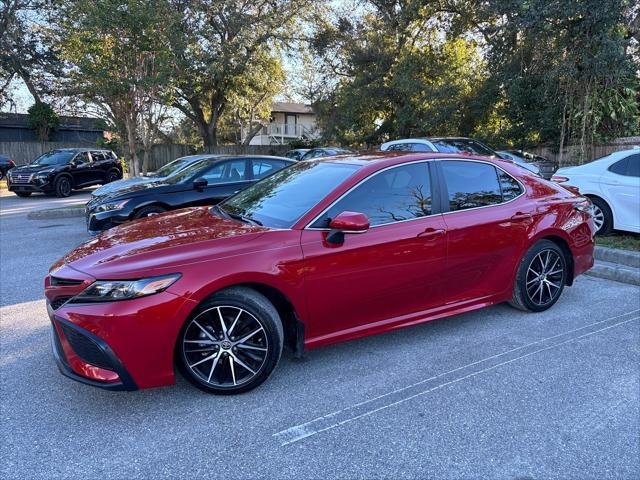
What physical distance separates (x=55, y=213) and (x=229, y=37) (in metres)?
18.6

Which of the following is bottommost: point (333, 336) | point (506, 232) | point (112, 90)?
point (333, 336)

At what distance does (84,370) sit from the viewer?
2988mm

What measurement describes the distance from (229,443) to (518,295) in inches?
125

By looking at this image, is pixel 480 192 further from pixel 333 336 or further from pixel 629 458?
pixel 629 458

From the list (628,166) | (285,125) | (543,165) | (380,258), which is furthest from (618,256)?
(285,125)

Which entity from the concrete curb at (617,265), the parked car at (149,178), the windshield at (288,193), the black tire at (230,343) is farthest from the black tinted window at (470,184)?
the parked car at (149,178)

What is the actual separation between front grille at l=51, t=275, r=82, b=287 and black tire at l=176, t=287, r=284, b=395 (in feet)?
2.48

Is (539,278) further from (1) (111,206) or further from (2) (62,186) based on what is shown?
(2) (62,186)

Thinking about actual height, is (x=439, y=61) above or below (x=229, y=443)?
above

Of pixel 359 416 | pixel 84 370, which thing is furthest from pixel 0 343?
pixel 359 416

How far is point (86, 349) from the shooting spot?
9.71ft

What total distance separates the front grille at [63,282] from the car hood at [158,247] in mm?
91

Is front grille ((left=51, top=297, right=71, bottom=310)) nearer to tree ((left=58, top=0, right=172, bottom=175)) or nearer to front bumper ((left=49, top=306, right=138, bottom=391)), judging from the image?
front bumper ((left=49, top=306, right=138, bottom=391))

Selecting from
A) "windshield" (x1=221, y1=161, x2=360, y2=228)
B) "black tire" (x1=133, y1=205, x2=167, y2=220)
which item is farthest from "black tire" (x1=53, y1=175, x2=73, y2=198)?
"windshield" (x1=221, y1=161, x2=360, y2=228)
